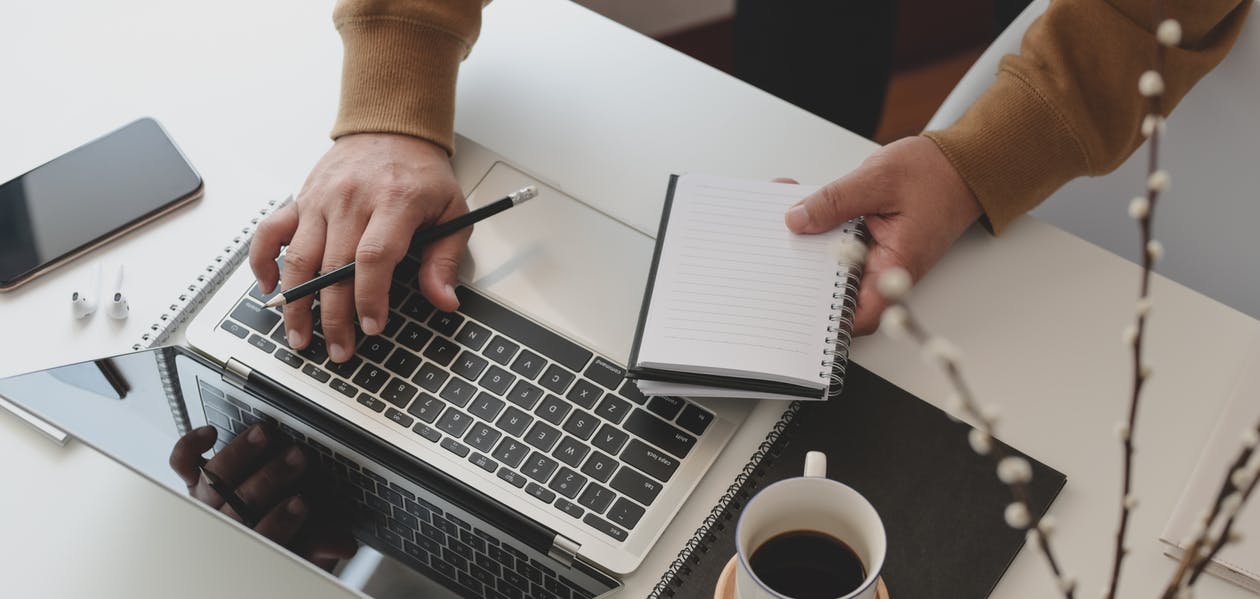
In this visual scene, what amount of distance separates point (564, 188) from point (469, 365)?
0.67 ft

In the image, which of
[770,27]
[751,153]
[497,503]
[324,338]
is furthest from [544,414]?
[770,27]

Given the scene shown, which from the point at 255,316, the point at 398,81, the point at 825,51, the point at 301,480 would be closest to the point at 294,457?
the point at 301,480

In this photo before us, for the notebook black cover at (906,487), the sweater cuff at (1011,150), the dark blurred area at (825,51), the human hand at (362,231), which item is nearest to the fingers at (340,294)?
the human hand at (362,231)

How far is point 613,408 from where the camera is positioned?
839 millimetres

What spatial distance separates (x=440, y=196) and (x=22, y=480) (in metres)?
0.38

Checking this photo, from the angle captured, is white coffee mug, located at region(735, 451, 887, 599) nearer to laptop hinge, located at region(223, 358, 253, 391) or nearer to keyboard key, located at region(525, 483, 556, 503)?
keyboard key, located at region(525, 483, 556, 503)

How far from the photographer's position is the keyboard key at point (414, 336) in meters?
0.87

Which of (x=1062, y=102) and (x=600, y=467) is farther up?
(x=1062, y=102)

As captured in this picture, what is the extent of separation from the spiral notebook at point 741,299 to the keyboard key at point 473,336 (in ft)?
Result: 0.41

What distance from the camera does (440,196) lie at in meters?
0.93

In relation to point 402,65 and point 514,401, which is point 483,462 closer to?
point 514,401

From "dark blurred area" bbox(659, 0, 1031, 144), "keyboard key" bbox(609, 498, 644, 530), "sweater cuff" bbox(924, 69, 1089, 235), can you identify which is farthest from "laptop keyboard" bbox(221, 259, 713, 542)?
"dark blurred area" bbox(659, 0, 1031, 144)

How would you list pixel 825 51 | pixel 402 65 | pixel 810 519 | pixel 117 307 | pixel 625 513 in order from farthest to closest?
pixel 825 51 → pixel 402 65 → pixel 117 307 → pixel 625 513 → pixel 810 519

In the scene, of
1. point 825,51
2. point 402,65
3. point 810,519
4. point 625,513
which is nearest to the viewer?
point 810,519
